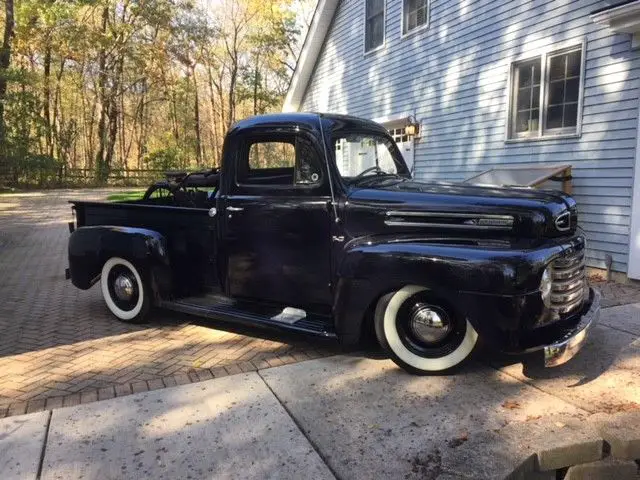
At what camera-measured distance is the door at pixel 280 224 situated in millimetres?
4070

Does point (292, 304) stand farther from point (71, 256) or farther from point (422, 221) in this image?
point (71, 256)

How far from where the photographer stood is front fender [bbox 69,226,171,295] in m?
4.80

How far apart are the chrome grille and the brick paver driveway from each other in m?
1.84

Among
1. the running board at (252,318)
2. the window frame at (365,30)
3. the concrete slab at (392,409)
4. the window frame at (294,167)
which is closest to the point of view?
the concrete slab at (392,409)

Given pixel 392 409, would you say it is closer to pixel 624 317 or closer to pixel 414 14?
pixel 624 317

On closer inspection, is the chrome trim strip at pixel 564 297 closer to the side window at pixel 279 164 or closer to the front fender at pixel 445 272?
the front fender at pixel 445 272

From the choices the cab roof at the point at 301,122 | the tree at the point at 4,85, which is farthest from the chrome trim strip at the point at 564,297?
the tree at the point at 4,85

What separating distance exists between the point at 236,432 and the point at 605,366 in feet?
9.42

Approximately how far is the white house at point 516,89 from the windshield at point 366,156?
3788mm

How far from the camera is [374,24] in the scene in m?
12.3

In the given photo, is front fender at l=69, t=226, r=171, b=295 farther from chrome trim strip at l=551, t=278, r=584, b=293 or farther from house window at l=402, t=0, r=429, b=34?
house window at l=402, t=0, r=429, b=34

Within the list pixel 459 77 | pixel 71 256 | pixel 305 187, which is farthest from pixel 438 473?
pixel 459 77

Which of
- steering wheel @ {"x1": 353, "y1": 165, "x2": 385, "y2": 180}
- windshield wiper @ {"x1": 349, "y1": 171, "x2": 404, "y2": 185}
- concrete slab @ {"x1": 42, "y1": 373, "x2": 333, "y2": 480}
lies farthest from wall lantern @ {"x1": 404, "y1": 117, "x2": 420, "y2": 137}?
concrete slab @ {"x1": 42, "y1": 373, "x2": 333, "y2": 480}

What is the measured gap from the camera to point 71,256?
5.41 metres
